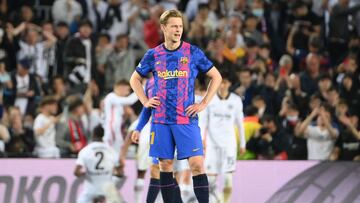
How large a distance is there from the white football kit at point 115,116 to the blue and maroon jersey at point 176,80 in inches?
217

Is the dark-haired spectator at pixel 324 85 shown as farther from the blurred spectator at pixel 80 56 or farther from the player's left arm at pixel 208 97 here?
the player's left arm at pixel 208 97

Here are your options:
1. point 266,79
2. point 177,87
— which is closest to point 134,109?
point 266,79

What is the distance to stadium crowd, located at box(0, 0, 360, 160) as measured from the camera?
1541 centimetres

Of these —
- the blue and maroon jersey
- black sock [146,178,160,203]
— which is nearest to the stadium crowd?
black sock [146,178,160,203]

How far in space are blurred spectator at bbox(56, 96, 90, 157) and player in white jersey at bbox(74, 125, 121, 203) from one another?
1861 mm

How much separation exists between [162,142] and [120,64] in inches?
308

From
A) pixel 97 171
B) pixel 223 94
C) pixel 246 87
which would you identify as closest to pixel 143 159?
pixel 97 171

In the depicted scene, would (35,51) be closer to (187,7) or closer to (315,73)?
(187,7)

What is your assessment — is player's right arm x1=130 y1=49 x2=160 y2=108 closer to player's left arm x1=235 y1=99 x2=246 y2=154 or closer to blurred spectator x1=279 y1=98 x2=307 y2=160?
player's left arm x1=235 y1=99 x2=246 y2=154

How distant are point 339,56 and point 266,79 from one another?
2.09 m

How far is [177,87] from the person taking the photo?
9.92m

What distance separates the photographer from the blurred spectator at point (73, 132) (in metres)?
15.3

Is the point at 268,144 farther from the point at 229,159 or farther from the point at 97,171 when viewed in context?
the point at 97,171

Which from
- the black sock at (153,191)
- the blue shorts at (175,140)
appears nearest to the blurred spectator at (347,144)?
the black sock at (153,191)
